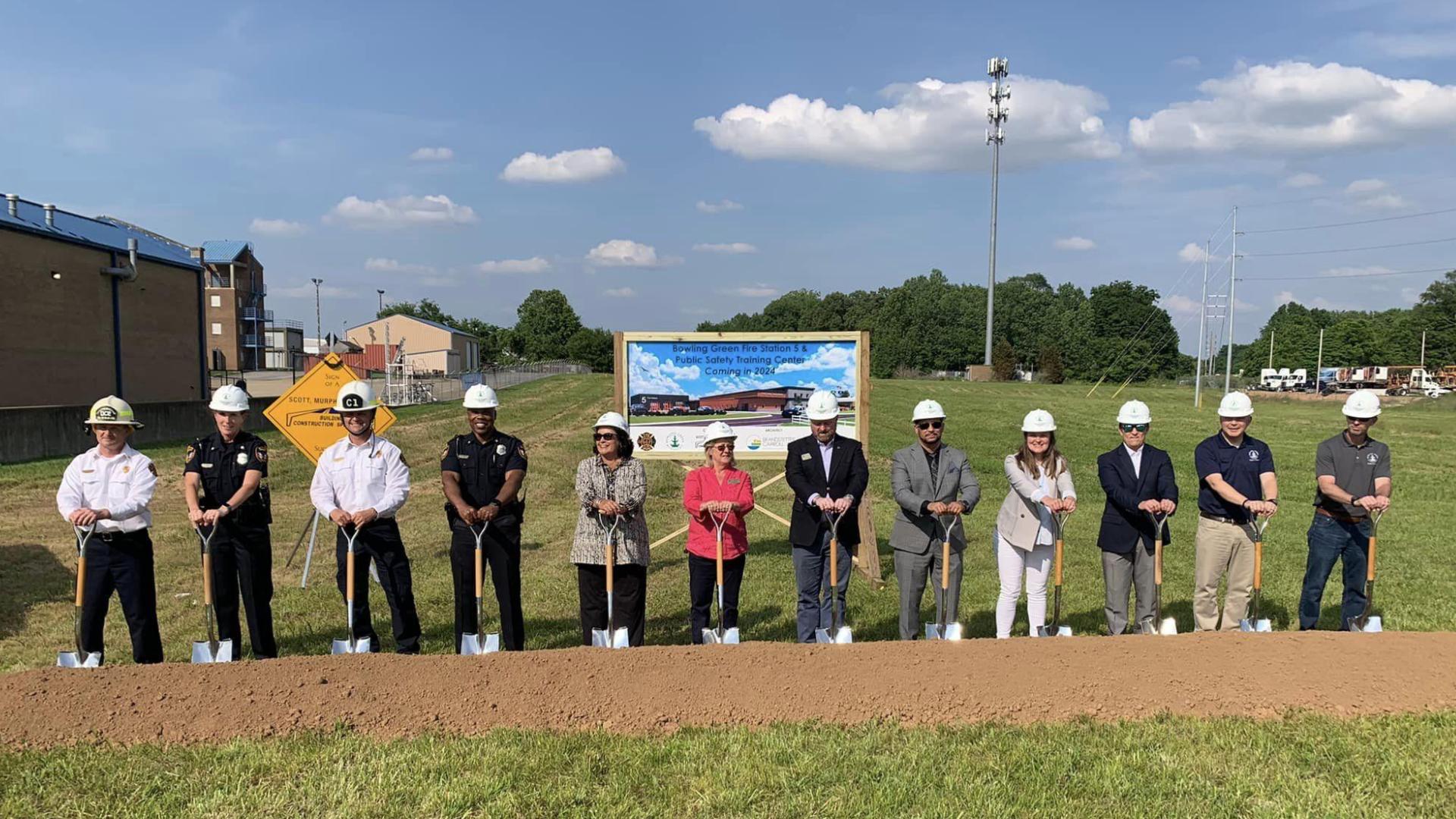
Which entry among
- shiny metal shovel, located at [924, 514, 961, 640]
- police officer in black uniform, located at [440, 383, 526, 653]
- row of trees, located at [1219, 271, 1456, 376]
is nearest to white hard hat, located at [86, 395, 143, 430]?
police officer in black uniform, located at [440, 383, 526, 653]

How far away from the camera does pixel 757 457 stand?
10.7 m

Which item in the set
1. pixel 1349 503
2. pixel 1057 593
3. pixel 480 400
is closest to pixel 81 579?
pixel 480 400

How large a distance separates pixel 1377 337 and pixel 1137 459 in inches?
5046

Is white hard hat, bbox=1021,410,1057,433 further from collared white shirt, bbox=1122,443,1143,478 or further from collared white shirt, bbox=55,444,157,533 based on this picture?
collared white shirt, bbox=55,444,157,533

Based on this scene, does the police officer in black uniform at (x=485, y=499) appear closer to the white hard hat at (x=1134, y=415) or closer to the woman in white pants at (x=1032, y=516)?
the woman in white pants at (x=1032, y=516)

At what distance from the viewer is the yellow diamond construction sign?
10.1 m

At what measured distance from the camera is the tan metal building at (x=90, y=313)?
78.3 feet

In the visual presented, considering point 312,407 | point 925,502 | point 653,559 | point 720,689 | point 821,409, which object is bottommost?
point 653,559

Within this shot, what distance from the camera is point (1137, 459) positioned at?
681 cm

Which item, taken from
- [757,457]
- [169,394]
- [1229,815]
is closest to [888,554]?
[757,457]

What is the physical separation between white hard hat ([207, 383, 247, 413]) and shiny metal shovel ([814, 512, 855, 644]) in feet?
14.8

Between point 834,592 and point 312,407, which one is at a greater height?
point 312,407

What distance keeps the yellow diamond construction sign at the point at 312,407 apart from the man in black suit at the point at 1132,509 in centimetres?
762

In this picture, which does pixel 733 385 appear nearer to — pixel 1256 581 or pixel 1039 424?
pixel 1039 424
